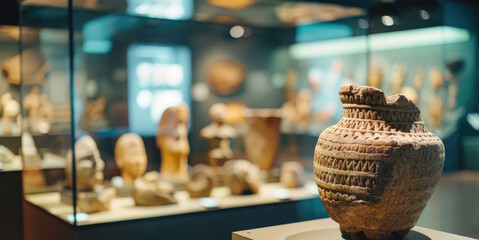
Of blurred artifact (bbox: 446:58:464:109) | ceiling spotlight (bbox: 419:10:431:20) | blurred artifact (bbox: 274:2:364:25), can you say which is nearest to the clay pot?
blurred artifact (bbox: 274:2:364:25)

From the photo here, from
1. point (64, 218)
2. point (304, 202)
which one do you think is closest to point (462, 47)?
point (304, 202)

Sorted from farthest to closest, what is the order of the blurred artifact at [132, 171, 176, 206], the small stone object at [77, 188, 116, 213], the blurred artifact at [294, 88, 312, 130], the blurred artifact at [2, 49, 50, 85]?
1. the blurred artifact at [294, 88, 312, 130]
2. the blurred artifact at [2, 49, 50, 85]
3. the blurred artifact at [132, 171, 176, 206]
4. the small stone object at [77, 188, 116, 213]

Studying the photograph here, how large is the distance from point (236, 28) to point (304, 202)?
227 cm

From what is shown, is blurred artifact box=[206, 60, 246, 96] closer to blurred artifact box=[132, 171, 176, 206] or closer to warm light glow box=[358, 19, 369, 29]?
warm light glow box=[358, 19, 369, 29]

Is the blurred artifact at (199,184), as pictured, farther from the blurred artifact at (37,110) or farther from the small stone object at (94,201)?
the blurred artifact at (37,110)

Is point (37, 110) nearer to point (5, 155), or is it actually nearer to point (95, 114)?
point (95, 114)

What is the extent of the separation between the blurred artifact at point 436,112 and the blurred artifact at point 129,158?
486 centimetres

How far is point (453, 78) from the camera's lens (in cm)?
787

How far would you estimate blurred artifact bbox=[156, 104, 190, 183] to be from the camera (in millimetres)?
4855

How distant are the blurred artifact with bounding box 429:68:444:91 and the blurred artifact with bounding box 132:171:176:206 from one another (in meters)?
5.02

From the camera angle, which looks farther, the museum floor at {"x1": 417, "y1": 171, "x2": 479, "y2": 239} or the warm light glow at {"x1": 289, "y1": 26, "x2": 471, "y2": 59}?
the warm light glow at {"x1": 289, "y1": 26, "x2": 471, "y2": 59}

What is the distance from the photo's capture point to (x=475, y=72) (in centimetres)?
790

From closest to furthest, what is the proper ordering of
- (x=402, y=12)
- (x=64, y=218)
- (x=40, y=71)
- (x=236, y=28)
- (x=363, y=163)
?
(x=363, y=163) < (x=64, y=218) < (x=40, y=71) < (x=402, y=12) < (x=236, y=28)

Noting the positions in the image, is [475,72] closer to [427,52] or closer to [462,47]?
[462,47]
